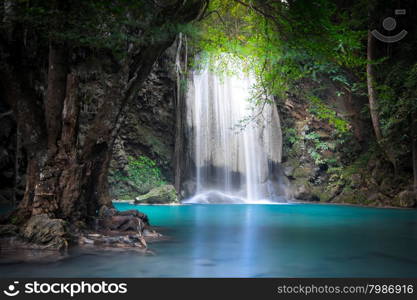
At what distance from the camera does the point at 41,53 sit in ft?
22.5

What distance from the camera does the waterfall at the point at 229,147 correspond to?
19859 mm

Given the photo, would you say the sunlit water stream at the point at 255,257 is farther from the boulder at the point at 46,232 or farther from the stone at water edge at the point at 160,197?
the stone at water edge at the point at 160,197

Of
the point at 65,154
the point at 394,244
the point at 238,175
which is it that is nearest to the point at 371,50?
the point at 238,175

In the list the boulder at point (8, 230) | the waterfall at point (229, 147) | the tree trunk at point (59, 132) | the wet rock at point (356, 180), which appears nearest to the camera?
the boulder at point (8, 230)

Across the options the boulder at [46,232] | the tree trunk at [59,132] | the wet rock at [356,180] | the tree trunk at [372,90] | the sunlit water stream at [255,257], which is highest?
the tree trunk at [372,90]

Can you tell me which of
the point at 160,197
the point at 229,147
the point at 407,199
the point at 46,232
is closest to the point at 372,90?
the point at 407,199

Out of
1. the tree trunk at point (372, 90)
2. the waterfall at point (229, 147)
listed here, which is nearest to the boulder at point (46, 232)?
the tree trunk at point (372, 90)

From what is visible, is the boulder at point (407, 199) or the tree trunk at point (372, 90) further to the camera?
the tree trunk at point (372, 90)

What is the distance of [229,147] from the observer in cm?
2053

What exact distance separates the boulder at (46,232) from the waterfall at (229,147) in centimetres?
1382

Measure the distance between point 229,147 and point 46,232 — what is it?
1567 cm

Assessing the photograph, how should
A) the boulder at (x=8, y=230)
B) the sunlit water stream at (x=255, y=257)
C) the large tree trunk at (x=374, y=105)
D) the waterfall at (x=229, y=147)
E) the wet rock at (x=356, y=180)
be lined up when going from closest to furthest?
1. the sunlit water stream at (x=255, y=257)
2. the boulder at (x=8, y=230)
3. the large tree trunk at (x=374, y=105)
4. the wet rock at (x=356, y=180)
5. the waterfall at (x=229, y=147)

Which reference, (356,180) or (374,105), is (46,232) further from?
(356,180)

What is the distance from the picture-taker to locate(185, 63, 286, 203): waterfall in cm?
1986
